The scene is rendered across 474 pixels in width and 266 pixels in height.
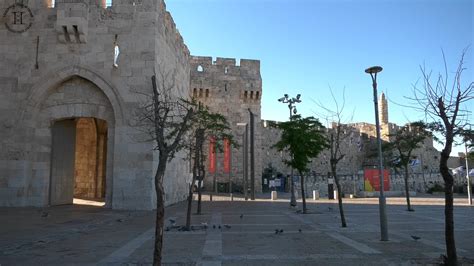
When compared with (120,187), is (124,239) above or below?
below

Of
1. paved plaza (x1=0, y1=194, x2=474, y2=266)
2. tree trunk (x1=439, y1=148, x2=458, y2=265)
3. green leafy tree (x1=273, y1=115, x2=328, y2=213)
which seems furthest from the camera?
green leafy tree (x1=273, y1=115, x2=328, y2=213)

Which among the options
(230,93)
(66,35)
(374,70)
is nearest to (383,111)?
(230,93)

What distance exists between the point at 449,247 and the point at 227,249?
13.9 feet

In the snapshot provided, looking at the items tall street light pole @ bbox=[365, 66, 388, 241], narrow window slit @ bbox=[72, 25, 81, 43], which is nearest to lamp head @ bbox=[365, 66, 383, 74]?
tall street light pole @ bbox=[365, 66, 388, 241]

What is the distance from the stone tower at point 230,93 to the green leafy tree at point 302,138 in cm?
2274

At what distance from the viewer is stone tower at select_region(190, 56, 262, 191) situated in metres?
42.1

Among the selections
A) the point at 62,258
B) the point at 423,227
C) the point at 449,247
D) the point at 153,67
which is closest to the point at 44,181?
the point at 153,67

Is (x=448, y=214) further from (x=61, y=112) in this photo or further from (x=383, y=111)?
(x=383, y=111)

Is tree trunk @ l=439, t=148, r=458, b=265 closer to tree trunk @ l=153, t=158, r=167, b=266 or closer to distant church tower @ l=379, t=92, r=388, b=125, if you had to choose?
tree trunk @ l=153, t=158, r=167, b=266

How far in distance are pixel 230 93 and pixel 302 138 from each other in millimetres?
24903

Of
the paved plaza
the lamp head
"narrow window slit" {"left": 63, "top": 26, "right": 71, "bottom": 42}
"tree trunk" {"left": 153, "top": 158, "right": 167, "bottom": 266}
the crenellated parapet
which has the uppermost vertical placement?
the crenellated parapet

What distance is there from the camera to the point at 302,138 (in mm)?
18297

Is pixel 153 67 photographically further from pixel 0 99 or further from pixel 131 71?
pixel 0 99

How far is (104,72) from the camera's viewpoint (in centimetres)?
1834
